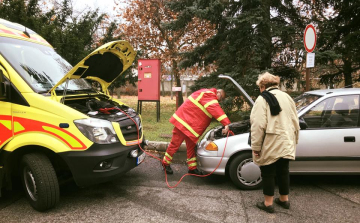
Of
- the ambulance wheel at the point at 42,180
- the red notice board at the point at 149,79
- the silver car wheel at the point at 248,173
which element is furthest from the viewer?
the red notice board at the point at 149,79

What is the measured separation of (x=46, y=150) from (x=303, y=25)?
9159mm

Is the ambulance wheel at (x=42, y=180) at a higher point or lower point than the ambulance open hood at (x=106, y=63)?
lower

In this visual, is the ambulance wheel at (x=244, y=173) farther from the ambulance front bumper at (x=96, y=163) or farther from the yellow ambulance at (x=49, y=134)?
the ambulance front bumper at (x=96, y=163)

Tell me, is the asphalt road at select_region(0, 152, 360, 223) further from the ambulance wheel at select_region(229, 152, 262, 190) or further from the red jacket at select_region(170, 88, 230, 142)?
the red jacket at select_region(170, 88, 230, 142)

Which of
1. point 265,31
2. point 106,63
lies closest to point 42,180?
point 106,63

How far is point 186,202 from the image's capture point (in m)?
3.71

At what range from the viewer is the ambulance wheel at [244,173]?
405 cm

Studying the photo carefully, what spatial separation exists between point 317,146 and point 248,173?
104cm

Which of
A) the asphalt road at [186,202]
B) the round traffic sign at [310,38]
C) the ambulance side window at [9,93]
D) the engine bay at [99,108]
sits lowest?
the asphalt road at [186,202]

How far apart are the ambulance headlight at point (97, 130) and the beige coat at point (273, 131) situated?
5.69ft

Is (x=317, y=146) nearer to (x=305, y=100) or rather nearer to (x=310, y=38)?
(x=305, y=100)

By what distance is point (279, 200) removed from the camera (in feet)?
11.9

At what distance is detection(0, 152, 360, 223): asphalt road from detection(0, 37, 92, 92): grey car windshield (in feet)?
4.99

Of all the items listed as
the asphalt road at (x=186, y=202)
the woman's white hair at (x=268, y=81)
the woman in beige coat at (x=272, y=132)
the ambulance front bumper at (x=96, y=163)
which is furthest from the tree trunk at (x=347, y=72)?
the ambulance front bumper at (x=96, y=163)
